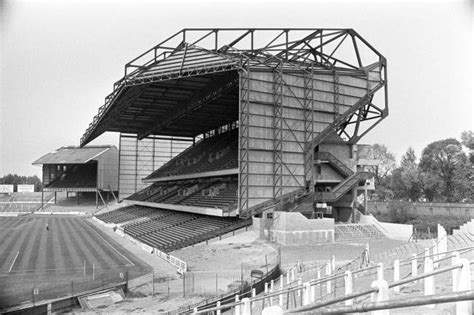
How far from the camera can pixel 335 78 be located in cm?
4462

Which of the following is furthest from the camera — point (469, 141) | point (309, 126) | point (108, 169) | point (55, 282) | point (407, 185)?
point (108, 169)

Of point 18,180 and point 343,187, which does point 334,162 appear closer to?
point 343,187

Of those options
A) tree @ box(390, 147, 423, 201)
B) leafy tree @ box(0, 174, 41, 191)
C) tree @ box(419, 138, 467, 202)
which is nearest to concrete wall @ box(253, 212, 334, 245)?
tree @ box(419, 138, 467, 202)

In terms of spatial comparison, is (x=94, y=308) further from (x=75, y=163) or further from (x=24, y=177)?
(x=24, y=177)

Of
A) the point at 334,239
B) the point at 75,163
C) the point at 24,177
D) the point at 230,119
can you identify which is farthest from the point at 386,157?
the point at 24,177

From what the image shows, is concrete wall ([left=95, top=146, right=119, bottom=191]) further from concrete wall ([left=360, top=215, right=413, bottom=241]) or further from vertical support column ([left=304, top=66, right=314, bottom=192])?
concrete wall ([left=360, top=215, right=413, bottom=241])

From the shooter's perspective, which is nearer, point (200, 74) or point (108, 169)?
point (200, 74)

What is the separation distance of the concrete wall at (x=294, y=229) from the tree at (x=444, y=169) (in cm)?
3794

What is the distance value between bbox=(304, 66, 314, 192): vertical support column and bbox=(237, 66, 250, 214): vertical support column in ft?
23.6

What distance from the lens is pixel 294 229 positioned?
125ft

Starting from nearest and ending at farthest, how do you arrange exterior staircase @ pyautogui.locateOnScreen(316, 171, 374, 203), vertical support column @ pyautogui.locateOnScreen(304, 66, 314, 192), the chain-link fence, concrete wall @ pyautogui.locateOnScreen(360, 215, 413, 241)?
the chain-link fence < vertical support column @ pyautogui.locateOnScreen(304, 66, 314, 192) < concrete wall @ pyautogui.locateOnScreen(360, 215, 413, 241) < exterior staircase @ pyautogui.locateOnScreen(316, 171, 374, 203)

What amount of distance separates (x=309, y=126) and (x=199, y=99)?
1585 centimetres

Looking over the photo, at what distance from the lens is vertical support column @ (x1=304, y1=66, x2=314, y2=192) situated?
42.4 meters

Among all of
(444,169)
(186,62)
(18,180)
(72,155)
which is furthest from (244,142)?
(18,180)
